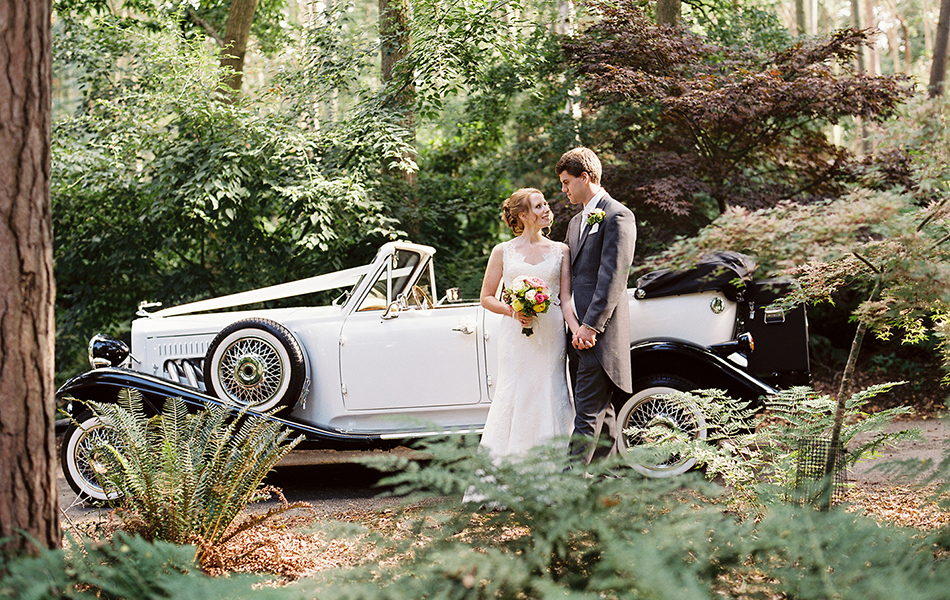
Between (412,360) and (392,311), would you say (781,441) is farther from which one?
(392,311)

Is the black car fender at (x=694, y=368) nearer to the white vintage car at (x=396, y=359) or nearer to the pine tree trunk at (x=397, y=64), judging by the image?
the white vintage car at (x=396, y=359)

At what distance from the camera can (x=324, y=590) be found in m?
1.88

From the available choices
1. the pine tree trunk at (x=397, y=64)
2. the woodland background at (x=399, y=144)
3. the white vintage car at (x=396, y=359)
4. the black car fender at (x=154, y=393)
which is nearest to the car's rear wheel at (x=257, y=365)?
the white vintage car at (x=396, y=359)

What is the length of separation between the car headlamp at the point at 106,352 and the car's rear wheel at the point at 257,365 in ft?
3.07

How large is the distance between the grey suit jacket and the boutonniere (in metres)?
0.03

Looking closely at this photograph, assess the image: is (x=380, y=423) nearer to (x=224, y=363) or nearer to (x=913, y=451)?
(x=224, y=363)

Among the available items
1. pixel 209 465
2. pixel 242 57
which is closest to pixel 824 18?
pixel 242 57

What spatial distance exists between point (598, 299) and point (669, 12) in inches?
236

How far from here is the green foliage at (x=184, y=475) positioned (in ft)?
10.1

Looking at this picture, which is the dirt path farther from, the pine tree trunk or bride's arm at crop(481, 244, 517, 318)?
the pine tree trunk

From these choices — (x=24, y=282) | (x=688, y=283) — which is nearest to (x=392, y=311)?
(x=688, y=283)

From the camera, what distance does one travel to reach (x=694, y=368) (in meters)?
4.86

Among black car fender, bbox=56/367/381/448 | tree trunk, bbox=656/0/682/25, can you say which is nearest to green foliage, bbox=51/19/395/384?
black car fender, bbox=56/367/381/448

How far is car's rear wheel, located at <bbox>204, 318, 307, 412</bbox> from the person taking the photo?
499cm
